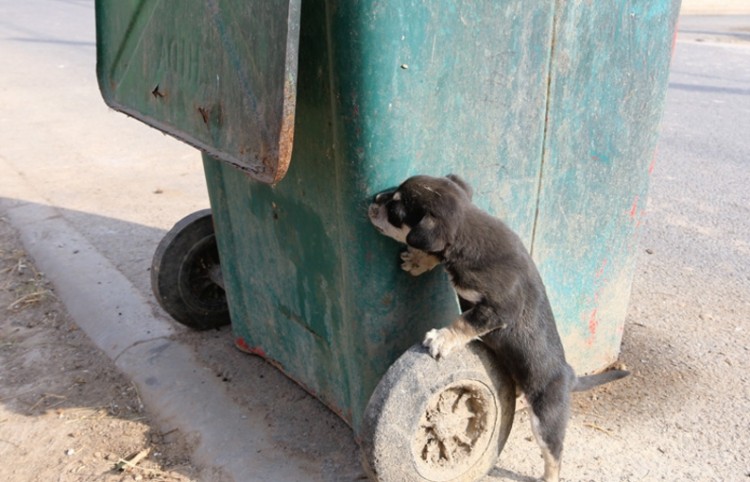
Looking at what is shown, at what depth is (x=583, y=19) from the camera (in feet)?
7.75

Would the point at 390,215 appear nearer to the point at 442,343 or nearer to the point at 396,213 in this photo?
the point at 396,213

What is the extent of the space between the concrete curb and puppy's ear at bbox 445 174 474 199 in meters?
1.11

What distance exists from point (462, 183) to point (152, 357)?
1846mm

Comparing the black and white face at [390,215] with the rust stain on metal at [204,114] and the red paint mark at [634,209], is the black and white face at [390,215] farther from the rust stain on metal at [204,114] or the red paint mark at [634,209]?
the red paint mark at [634,209]

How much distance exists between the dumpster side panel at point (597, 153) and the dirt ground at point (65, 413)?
150 cm

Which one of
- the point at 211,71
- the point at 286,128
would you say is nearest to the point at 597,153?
the point at 286,128

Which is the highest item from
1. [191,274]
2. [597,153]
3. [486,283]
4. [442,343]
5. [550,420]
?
[597,153]

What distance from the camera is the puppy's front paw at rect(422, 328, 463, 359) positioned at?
84.4 inches

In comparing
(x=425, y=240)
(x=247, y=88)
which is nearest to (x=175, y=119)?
(x=247, y=88)

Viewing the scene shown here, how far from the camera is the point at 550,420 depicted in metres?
2.33

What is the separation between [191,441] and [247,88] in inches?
55.4

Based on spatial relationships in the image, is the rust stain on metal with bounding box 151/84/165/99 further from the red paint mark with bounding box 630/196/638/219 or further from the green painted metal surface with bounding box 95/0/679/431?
the red paint mark with bounding box 630/196/638/219

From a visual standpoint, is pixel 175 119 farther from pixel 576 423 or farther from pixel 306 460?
A: pixel 576 423

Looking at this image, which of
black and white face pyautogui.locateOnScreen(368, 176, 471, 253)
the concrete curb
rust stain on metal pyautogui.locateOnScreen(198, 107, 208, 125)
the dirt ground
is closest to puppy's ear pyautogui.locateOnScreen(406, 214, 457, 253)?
black and white face pyautogui.locateOnScreen(368, 176, 471, 253)
